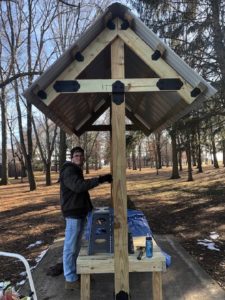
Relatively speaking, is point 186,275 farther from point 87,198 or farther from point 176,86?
point 176,86

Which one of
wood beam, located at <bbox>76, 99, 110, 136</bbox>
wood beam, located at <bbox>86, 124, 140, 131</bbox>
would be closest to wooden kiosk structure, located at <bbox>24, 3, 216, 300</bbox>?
wood beam, located at <bbox>86, 124, 140, 131</bbox>

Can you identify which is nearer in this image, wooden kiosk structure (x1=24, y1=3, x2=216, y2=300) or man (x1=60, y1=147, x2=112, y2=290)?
wooden kiosk structure (x1=24, y1=3, x2=216, y2=300)

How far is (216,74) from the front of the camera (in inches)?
554

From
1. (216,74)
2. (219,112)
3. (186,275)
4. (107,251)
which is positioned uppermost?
(216,74)

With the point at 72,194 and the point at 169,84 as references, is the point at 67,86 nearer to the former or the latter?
the point at 169,84

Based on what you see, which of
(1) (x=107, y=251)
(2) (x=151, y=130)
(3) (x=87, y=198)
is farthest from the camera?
(2) (x=151, y=130)

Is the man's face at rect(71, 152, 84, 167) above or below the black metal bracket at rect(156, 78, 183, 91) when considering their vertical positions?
below

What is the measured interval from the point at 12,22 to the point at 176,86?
18.9 m

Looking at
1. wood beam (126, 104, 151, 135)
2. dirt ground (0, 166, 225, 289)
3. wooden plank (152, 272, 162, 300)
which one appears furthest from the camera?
wood beam (126, 104, 151, 135)

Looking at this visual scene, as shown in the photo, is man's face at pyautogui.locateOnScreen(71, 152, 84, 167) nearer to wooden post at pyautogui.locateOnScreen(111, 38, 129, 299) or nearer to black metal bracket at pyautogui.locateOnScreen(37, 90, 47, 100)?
wooden post at pyautogui.locateOnScreen(111, 38, 129, 299)

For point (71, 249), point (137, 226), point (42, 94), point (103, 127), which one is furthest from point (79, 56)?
point (103, 127)

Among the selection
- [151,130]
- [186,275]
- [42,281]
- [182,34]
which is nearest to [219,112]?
[182,34]

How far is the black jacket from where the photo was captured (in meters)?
5.81

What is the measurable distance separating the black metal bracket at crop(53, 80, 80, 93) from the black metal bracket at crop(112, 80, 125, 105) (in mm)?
423
